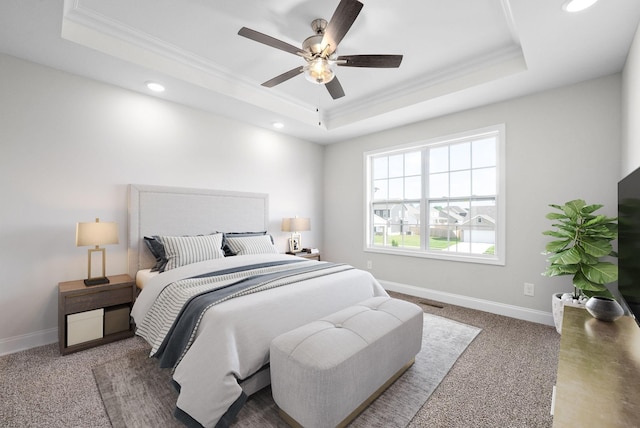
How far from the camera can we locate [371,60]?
2.23 metres

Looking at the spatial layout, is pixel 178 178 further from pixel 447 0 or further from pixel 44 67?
pixel 447 0

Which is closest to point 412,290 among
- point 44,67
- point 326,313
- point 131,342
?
point 326,313

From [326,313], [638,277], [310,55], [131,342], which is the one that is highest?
[310,55]

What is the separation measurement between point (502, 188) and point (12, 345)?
Answer: 5081 mm

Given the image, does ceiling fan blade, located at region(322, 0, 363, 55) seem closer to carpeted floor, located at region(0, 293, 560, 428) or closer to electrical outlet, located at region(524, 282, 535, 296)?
carpeted floor, located at region(0, 293, 560, 428)

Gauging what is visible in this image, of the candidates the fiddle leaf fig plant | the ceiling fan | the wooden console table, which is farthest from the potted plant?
the ceiling fan

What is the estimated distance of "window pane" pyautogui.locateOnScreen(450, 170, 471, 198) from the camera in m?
3.72

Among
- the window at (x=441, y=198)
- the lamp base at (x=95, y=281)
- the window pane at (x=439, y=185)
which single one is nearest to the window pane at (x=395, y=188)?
the window at (x=441, y=198)

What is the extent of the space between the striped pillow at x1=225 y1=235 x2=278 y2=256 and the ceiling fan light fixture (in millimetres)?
2013

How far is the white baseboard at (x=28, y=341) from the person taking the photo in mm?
2406

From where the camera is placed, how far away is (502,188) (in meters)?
3.34

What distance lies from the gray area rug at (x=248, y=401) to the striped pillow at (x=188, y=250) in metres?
0.83

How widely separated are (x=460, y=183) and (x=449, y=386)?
2623 millimetres

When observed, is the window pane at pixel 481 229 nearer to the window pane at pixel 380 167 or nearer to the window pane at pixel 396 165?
the window pane at pixel 396 165
